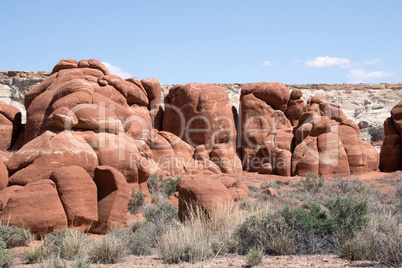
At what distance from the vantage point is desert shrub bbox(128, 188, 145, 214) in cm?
1141

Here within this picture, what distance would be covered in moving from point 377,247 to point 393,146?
20.1 metres

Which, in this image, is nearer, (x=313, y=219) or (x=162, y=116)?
(x=313, y=219)

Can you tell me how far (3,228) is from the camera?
289 inches

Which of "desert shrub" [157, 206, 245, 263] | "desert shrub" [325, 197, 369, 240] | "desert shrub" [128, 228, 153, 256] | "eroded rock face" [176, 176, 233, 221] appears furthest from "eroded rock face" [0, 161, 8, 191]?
"desert shrub" [325, 197, 369, 240]

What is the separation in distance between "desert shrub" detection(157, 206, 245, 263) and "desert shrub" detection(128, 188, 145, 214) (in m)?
3.32

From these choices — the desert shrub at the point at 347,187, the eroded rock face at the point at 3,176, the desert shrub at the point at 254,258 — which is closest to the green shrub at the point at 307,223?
the desert shrub at the point at 254,258

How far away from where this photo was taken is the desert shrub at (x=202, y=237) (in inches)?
246

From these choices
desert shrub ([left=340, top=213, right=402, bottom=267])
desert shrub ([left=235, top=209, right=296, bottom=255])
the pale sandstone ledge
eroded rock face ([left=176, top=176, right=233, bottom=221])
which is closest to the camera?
desert shrub ([left=340, top=213, right=402, bottom=267])

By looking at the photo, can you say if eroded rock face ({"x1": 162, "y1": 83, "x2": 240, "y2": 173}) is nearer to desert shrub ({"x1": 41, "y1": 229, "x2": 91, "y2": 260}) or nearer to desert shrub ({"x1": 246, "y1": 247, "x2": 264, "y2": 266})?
desert shrub ({"x1": 41, "y1": 229, "x2": 91, "y2": 260})

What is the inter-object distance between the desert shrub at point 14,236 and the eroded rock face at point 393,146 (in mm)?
21691

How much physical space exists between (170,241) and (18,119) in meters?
17.5

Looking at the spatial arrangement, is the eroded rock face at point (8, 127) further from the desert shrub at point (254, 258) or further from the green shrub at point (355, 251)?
the green shrub at point (355, 251)

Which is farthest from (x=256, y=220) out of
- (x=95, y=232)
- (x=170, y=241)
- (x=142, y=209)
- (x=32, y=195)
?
(x=142, y=209)

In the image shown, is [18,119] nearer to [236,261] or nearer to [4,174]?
[4,174]
